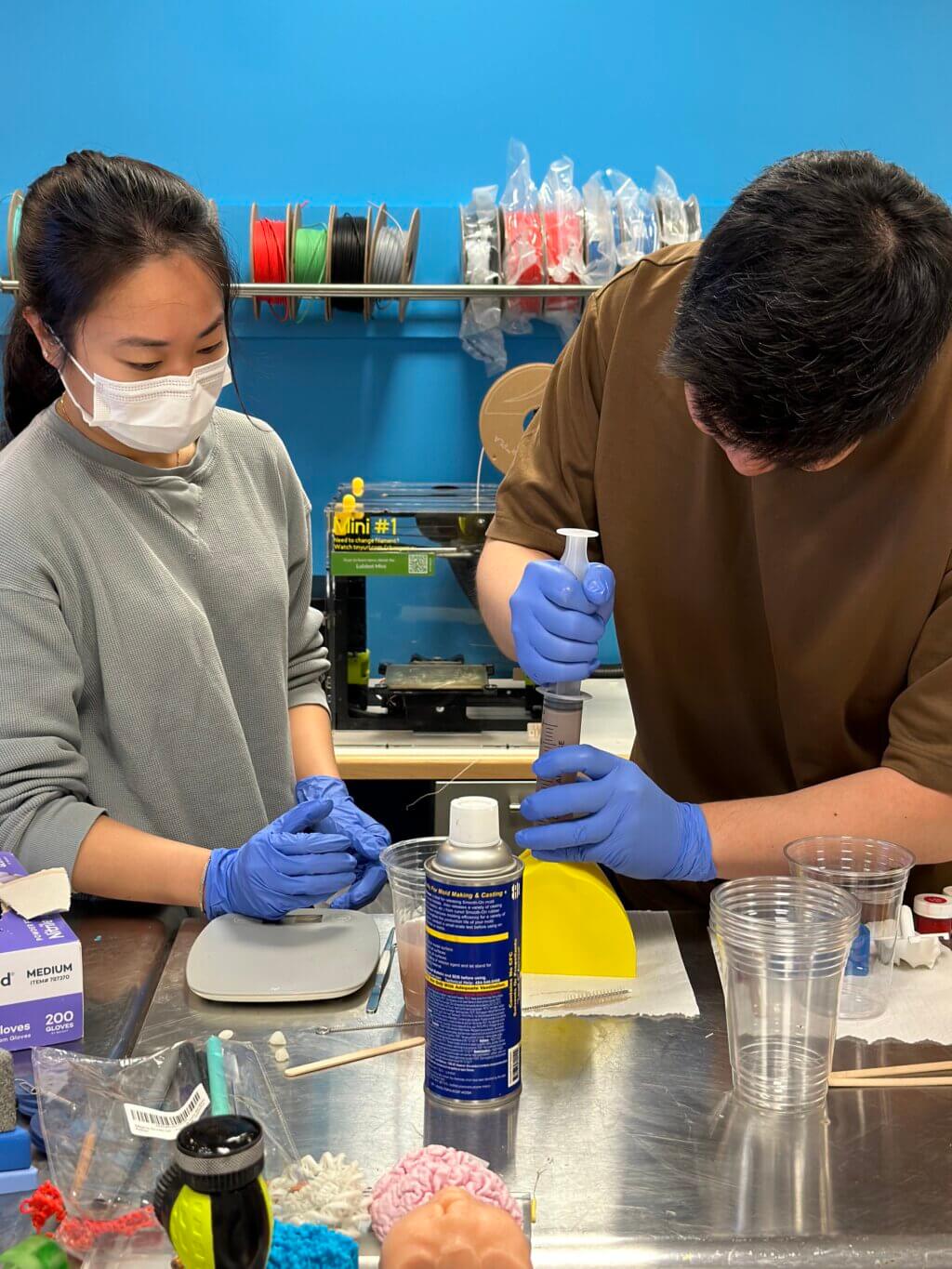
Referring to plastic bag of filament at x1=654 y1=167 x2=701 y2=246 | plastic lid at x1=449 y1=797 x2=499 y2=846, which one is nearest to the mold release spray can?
plastic lid at x1=449 y1=797 x2=499 y2=846

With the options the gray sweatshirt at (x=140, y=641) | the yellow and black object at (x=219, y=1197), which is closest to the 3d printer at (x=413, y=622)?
the gray sweatshirt at (x=140, y=641)

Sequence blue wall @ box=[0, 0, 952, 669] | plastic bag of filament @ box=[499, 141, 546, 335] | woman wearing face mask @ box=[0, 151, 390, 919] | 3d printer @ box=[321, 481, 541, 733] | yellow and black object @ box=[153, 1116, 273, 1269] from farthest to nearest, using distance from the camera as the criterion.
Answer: blue wall @ box=[0, 0, 952, 669] → plastic bag of filament @ box=[499, 141, 546, 335] → 3d printer @ box=[321, 481, 541, 733] → woman wearing face mask @ box=[0, 151, 390, 919] → yellow and black object @ box=[153, 1116, 273, 1269]

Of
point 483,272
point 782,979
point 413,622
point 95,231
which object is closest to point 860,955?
point 782,979

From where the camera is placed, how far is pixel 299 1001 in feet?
3.77

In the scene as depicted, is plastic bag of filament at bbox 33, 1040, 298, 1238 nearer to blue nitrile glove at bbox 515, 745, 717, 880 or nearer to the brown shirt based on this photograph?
blue nitrile glove at bbox 515, 745, 717, 880

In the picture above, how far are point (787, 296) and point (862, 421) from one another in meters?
0.13

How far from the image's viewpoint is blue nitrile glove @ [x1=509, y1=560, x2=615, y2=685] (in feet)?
3.97

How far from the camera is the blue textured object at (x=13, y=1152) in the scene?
88 cm

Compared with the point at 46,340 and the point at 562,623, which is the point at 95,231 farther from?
the point at 562,623

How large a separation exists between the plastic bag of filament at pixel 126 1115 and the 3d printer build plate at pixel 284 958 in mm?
153

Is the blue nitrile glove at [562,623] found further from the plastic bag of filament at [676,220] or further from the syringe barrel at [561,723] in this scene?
the plastic bag of filament at [676,220]

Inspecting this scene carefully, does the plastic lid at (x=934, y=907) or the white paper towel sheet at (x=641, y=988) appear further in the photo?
the plastic lid at (x=934, y=907)

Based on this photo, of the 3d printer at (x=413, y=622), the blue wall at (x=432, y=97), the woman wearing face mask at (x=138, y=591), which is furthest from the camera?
the blue wall at (x=432, y=97)

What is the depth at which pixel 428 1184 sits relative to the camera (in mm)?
813
